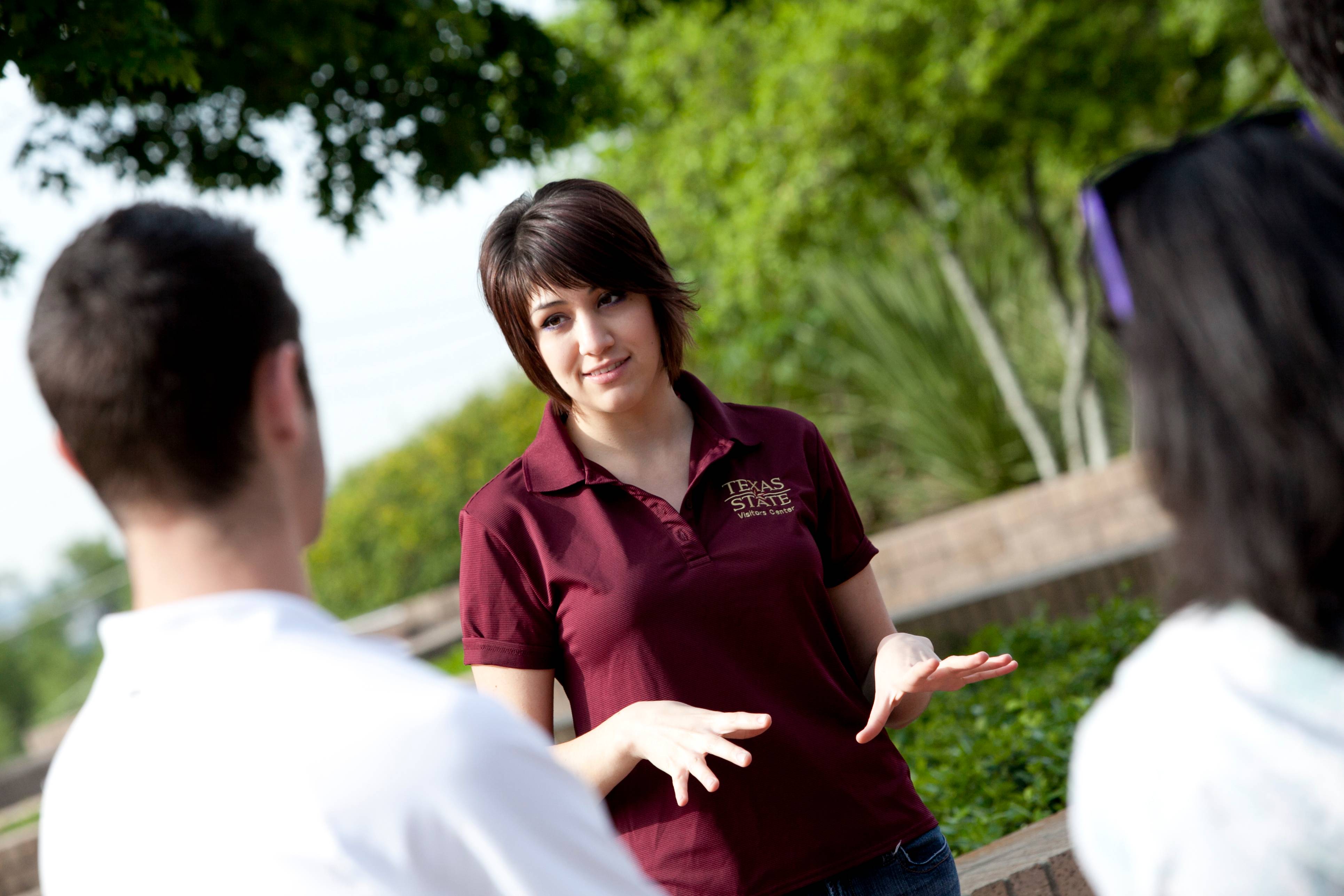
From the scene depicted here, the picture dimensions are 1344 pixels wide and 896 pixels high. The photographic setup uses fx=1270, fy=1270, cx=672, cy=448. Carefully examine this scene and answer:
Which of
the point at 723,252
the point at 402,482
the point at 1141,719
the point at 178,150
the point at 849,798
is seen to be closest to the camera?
the point at 1141,719

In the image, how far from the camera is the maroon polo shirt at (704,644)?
1.88 m

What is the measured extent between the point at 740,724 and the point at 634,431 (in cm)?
68

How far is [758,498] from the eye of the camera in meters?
2.04

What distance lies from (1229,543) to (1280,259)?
0.22 m

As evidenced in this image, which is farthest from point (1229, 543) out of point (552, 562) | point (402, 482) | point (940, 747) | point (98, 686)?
point (402, 482)

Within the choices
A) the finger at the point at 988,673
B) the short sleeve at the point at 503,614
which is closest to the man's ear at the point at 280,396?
the short sleeve at the point at 503,614

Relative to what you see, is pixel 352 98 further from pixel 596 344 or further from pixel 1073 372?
pixel 1073 372

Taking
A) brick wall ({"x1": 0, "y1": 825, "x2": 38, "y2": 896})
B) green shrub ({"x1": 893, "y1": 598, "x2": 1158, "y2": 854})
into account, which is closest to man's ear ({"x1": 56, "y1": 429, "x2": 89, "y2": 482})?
green shrub ({"x1": 893, "y1": 598, "x2": 1158, "y2": 854})

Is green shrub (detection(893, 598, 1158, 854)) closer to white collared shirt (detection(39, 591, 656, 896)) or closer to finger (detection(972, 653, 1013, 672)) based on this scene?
finger (detection(972, 653, 1013, 672))

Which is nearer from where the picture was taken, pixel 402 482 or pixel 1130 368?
pixel 1130 368

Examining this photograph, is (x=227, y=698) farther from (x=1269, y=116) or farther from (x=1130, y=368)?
(x=1269, y=116)

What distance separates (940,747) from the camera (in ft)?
14.2

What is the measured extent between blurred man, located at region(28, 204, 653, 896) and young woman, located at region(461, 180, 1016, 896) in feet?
2.49

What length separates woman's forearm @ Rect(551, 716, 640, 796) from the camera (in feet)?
5.89
